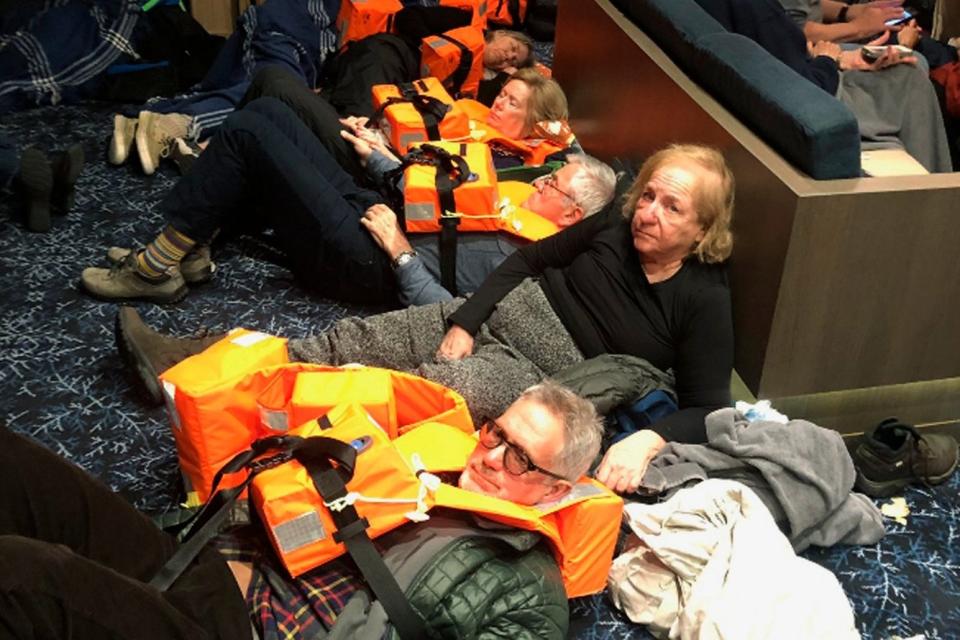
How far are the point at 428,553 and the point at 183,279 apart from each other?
1.43m

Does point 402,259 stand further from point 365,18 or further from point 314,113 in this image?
point 365,18

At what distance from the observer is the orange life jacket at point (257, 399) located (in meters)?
1.92

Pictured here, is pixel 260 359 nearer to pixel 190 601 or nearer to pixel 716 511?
pixel 190 601

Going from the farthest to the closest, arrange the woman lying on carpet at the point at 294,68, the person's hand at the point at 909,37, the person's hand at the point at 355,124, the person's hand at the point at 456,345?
1. the person's hand at the point at 909,37
2. the woman lying on carpet at the point at 294,68
3. the person's hand at the point at 355,124
4. the person's hand at the point at 456,345

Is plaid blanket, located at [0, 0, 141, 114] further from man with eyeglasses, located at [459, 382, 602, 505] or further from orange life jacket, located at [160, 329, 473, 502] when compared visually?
man with eyeglasses, located at [459, 382, 602, 505]

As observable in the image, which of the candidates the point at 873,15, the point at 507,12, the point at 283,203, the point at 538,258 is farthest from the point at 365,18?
the point at 873,15

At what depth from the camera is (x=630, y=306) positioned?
2.31 metres

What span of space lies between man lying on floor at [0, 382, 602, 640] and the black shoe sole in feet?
2.51

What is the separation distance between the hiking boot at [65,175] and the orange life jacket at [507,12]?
2.21 metres

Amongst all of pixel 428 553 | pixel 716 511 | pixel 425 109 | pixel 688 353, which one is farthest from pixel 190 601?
pixel 425 109

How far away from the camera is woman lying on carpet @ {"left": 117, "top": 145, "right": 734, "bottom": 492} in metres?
2.20

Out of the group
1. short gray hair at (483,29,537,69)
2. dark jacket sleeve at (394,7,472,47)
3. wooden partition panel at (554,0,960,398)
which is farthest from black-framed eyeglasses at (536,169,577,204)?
dark jacket sleeve at (394,7,472,47)

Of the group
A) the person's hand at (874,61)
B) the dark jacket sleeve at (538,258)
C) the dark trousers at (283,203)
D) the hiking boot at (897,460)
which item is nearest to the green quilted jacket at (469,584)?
the dark jacket sleeve at (538,258)

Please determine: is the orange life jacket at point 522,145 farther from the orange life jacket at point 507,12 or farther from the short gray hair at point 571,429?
the orange life jacket at point 507,12
